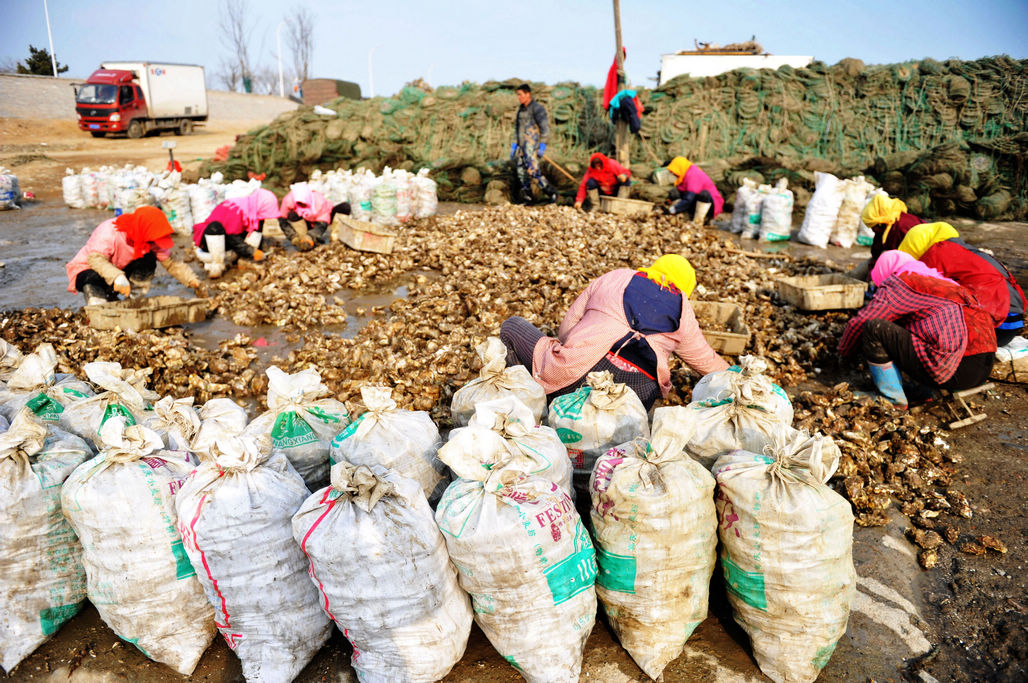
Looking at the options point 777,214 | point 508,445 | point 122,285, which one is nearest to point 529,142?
point 777,214

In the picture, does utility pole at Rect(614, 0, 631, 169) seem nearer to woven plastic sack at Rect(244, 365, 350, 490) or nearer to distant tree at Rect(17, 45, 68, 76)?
woven plastic sack at Rect(244, 365, 350, 490)

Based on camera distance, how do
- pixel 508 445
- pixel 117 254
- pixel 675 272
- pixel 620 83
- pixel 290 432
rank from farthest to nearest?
pixel 620 83
pixel 117 254
pixel 675 272
pixel 290 432
pixel 508 445

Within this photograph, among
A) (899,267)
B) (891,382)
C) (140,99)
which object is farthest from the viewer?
(140,99)

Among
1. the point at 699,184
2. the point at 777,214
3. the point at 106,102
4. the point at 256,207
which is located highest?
the point at 106,102

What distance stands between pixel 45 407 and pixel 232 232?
4.53 meters

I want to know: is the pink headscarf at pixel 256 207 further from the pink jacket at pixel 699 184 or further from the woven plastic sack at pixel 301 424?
the pink jacket at pixel 699 184

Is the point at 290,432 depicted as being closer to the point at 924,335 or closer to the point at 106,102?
the point at 924,335

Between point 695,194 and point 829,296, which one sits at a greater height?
point 695,194

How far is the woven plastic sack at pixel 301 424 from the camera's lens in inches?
104

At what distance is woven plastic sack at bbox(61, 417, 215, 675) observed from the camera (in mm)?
2143

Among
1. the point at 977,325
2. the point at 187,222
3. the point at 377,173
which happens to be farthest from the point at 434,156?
the point at 977,325

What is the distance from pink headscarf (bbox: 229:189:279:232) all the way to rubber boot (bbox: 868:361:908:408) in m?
6.45

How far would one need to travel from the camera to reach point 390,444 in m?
2.42

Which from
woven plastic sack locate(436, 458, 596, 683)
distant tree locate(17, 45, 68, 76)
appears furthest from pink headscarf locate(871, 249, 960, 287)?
distant tree locate(17, 45, 68, 76)
